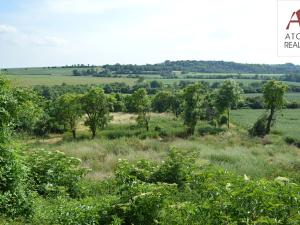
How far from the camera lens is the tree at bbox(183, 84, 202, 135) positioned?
3594cm

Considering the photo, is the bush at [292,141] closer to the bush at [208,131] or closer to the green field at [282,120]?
the green field at [282,120]

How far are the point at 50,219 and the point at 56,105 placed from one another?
29655 mm

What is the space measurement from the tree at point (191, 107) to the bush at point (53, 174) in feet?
78.0

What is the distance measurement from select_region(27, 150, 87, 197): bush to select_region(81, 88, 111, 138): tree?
23.8m

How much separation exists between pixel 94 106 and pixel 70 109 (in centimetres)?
212

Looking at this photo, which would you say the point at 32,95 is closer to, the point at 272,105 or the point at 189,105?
the point at 189,105

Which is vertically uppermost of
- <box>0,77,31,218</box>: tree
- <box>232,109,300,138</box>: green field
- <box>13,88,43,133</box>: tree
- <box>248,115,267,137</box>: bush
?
<box>13,88,43,133</box>: tree

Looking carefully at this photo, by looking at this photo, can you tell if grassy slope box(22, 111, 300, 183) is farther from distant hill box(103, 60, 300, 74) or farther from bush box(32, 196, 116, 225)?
distant hill box(103, 60, 300, 74)

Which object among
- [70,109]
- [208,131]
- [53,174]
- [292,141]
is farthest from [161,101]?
[53,174]

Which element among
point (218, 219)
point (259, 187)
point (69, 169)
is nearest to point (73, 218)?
point (218, 219)

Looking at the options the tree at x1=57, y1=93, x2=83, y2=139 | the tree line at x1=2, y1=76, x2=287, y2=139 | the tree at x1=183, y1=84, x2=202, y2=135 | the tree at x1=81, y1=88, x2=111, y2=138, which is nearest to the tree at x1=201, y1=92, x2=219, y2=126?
the tree line at x1=2, y1=76, x2=287, y2=139

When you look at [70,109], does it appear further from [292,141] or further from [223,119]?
[292,141]

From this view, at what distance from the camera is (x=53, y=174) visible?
12.3 metres

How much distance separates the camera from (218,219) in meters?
6.57
